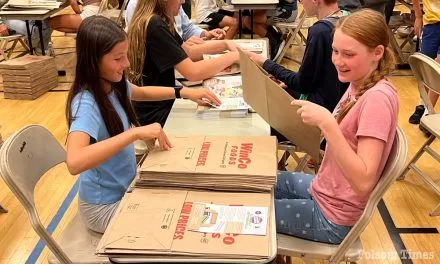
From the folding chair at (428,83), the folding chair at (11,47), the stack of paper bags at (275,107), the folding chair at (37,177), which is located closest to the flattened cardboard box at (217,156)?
the stack of paper bags at (275,107)

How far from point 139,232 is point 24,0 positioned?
13.6ft

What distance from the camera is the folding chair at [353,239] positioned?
1555 mm

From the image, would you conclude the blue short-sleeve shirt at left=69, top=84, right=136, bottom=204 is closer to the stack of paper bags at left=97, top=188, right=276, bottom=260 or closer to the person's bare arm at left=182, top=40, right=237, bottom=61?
the stack of paper bags at left=97, top=188, right=276, bottom=260

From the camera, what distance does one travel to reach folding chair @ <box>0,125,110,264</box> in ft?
5.37

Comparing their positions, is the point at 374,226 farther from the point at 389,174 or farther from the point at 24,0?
the point at 24,0

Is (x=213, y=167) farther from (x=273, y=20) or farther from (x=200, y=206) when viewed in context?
(x=273, y=20)

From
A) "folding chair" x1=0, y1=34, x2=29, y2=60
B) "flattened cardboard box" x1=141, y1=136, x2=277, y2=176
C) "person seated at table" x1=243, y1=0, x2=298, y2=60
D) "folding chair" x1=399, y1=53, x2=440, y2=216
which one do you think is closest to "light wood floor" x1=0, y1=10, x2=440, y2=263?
"folding chair" x1=399, y1=53, x2=440, y2=216

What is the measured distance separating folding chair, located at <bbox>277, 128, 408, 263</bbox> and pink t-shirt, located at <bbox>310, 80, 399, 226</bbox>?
1.4 inches

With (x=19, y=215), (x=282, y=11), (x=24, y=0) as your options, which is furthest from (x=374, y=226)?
(x=24, y=0)

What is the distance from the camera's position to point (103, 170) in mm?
1847

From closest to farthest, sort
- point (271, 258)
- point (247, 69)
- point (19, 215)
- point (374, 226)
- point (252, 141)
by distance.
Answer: point (271, 258) < point (252, 141) < point (247, 69) < point (374, 226) < point (19, 215)

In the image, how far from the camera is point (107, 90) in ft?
6.15

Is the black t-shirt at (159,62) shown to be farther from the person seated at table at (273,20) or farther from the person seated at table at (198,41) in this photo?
the person seated at table at (273,20)

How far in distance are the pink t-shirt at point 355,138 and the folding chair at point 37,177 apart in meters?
0.77
